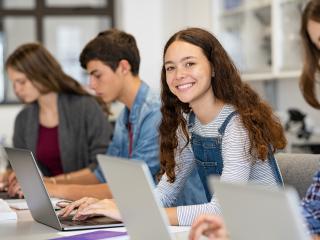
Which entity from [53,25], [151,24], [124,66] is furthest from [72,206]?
[53,25]

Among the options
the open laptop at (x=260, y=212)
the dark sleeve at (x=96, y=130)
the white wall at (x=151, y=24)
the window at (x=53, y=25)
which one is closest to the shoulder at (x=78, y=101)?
the dark sleeve at (x=96, y=130)

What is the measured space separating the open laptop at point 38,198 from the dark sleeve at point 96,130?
107 cm

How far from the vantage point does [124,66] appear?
8.70ft

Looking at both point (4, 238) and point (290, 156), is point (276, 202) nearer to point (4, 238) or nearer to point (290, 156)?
point (4, 238)

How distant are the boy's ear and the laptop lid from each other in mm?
1263

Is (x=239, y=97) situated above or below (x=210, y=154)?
above

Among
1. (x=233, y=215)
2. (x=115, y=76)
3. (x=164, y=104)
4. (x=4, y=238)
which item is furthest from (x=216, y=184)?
(x=115, y=76)

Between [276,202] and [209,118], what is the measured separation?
1070 mm

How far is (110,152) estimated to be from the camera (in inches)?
111

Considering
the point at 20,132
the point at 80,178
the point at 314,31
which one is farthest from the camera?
the point at 20,132

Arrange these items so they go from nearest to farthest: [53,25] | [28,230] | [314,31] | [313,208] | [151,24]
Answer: [313,208] < [28,230] < [314,31] < [151,24] < [53,25]

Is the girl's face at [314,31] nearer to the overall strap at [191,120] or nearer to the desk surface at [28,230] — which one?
the overall strap at [191,120]

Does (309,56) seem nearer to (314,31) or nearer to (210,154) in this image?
(314,31)

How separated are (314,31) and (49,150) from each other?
1.49 m
